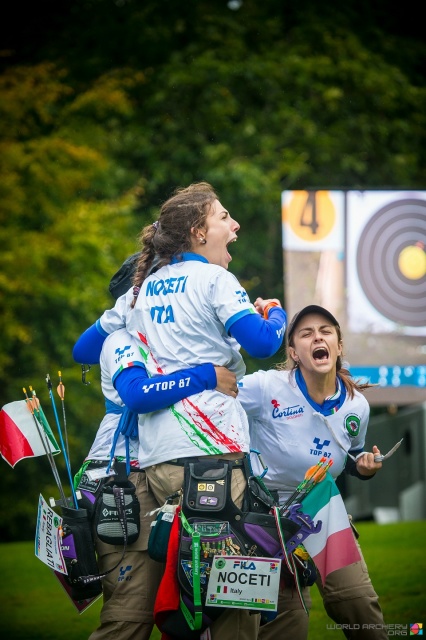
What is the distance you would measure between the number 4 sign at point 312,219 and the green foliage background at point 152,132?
470 cm

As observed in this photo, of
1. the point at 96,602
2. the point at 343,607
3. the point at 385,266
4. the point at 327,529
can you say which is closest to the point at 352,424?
the point at 327,529

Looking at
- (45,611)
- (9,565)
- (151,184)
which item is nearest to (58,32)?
(151,184)

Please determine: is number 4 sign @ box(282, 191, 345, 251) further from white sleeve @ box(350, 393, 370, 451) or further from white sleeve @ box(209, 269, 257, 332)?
white sleeve @ box(209, 269, 257, 332)

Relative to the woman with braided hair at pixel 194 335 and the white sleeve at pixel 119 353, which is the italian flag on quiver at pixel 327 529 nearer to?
the woman with braided hair at pixel 194 335

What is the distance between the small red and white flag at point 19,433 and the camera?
14.1 feet

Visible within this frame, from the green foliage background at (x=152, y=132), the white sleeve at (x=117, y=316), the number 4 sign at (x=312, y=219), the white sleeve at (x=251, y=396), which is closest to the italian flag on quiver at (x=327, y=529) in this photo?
the white sleeve at (x=251, y=396)

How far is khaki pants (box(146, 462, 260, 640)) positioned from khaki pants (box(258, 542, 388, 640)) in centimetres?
59

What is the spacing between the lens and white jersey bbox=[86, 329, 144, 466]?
4.00 meters

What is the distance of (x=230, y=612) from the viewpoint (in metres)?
3.76

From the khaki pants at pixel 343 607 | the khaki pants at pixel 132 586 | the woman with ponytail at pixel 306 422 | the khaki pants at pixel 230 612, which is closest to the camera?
the khaki pants at pixel 230 612

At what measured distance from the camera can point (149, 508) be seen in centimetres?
408

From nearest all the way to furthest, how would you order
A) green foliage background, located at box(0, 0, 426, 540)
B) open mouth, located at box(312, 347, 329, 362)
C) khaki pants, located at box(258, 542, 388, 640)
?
khaki pants, located at box(258, 542, 388, 640), open mouth, located at box(312, 347, 329, 362), green foliage background, located at box(0, 0, 426, 540)

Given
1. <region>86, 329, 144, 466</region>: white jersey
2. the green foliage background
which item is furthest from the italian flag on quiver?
the green foliage background

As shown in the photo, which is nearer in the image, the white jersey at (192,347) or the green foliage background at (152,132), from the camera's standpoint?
the white jersey at (192,347)
